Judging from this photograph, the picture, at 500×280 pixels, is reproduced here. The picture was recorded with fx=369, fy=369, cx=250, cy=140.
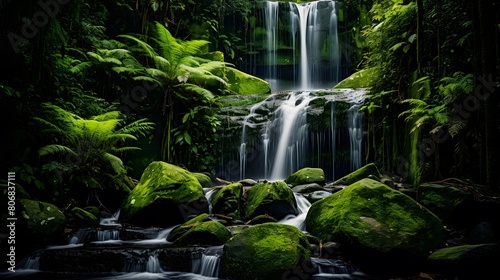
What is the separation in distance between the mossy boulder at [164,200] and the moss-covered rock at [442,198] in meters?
3.76

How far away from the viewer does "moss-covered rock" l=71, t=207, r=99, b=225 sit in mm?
6387

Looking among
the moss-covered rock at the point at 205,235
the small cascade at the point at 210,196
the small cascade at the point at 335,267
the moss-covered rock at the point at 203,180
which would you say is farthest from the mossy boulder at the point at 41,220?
the small cascade at the point at 335,267

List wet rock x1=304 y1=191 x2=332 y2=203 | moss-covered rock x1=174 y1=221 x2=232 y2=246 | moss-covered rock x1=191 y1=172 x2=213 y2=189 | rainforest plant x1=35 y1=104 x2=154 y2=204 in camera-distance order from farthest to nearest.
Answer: moss-covered rock x1=191 y1=172 x2=213 y2=189
wet rock x1=304 y1=191 x2=332 y2=203
rainforest plant x1=35 y1=104 x2=154 y2=204
moss-covered rock x1=174 y1=221 x2=232 y2=246

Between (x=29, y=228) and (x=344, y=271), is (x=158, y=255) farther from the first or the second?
(x=344, y=271)

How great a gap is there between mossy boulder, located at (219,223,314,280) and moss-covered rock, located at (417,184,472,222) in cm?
244

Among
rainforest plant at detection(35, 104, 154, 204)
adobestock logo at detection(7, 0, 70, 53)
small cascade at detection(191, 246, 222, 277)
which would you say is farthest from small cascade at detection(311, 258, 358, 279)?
adobestock logo at detection(7, 0, 70, 53)

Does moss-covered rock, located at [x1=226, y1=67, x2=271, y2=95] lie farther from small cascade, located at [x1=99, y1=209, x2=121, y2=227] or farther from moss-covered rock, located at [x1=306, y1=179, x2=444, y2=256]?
moss-covered rock, located at [x1=306, y1=179, x2=444, y2=256]

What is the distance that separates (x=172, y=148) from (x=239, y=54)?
7324mm

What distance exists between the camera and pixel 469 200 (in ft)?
18.0

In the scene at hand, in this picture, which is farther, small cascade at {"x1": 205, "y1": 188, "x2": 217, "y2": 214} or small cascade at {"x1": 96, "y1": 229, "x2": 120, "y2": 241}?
small cascade at {"x1": 205, "y1": 188, "x2": 217, "y2": 214}

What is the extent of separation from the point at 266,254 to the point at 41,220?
3398 millimetres

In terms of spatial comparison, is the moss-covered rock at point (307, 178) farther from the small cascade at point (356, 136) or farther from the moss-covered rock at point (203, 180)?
the moss-covered rock at point (203, 180)

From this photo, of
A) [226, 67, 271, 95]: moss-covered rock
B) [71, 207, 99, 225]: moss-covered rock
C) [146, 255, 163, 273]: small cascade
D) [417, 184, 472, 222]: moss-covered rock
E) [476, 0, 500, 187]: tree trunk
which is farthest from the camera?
[226, 67, 271, 95]: moss-covered rock

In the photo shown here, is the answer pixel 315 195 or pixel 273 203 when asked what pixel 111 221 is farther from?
pixel 315 195
